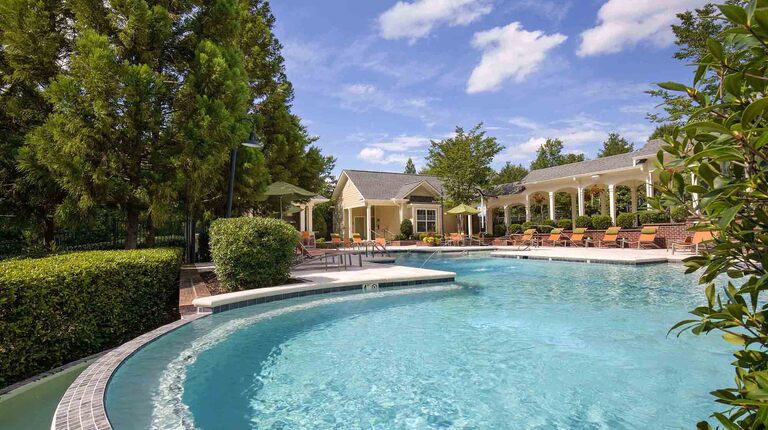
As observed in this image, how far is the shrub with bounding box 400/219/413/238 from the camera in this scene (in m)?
30.6

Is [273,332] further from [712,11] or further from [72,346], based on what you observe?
[712,11]

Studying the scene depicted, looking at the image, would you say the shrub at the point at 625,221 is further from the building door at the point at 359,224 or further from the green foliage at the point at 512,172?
the green foliage at the point at 512,172

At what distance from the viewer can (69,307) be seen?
5469 millimetres

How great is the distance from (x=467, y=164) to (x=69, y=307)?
88.3 ft

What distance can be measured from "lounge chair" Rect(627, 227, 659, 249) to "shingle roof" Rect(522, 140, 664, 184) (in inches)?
172

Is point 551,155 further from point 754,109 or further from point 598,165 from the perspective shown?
point 754,109

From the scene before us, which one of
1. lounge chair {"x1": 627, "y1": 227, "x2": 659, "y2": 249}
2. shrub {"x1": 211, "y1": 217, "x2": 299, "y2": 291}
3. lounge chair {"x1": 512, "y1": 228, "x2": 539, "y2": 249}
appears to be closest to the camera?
shrub {"x1": 211, "y1": 217, "x2": 299, "y2": 291}

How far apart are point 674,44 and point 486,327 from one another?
26.4m

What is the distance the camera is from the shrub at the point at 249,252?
367 inches

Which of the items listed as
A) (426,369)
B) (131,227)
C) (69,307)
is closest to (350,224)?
(131,227)

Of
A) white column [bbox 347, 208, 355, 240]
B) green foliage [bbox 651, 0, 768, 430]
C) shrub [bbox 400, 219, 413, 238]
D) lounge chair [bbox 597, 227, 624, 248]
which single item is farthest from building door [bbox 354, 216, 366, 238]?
green foliage [bbox 651, 0, 768, 430]

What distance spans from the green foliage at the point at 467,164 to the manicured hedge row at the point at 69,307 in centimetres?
2468

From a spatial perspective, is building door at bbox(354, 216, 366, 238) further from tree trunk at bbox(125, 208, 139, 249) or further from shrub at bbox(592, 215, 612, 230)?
tree trunk at bbox(125, 208, 139, 249)

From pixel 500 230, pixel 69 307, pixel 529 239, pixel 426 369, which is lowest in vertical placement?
pixel 426 369
